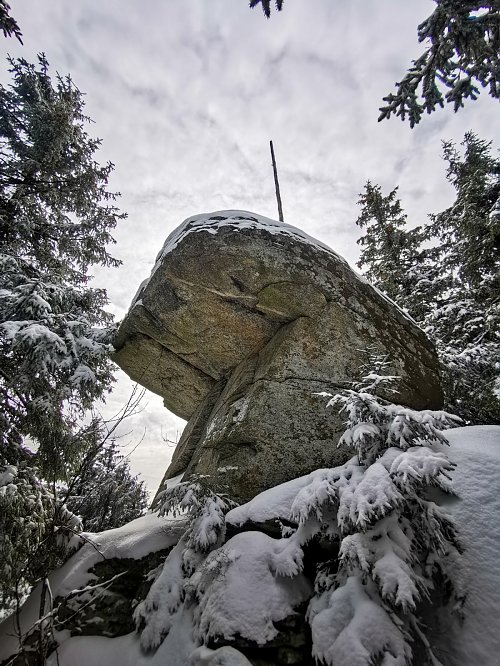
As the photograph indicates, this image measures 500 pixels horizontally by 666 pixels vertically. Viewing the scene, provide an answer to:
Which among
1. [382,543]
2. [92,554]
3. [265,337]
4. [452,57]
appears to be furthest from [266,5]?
[92,554]

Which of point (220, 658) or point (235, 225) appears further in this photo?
point (235, 225)

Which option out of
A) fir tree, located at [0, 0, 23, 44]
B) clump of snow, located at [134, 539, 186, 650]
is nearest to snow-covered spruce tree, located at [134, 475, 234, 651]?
clump of snow, located at [134, 539, 186, 650]

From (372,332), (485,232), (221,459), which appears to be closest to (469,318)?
(485,232)

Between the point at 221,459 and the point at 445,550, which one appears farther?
the point at 221,459

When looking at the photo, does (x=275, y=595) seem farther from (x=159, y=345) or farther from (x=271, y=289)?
(x=159, y=345)

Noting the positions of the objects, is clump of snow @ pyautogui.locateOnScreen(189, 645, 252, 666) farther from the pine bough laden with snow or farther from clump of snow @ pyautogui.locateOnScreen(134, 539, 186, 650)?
clump of snow @ pyautogui.locateOnScreen(134, 539, 186, 650)

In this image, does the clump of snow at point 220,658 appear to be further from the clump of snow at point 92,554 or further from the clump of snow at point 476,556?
the clump of snow at point 92,554

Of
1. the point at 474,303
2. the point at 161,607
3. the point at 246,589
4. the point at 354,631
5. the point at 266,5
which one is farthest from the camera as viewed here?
the point at 474,303

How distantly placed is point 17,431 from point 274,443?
14.7 ft

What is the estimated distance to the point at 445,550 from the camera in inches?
95.7

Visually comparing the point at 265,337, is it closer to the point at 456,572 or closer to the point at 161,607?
the point at 161,607

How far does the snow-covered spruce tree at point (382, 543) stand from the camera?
2.04 meters

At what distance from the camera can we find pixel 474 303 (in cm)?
922

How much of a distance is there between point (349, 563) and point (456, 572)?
0.81 metres
